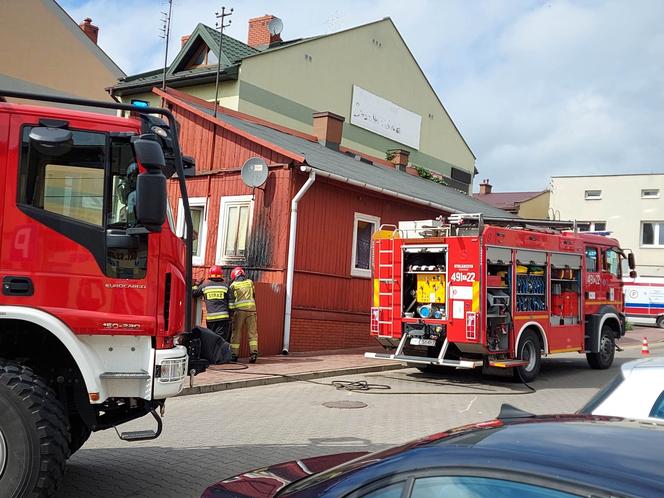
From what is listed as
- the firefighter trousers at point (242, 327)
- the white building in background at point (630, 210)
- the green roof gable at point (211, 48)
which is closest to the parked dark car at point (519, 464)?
the firefighter trousers at point (242, 327)

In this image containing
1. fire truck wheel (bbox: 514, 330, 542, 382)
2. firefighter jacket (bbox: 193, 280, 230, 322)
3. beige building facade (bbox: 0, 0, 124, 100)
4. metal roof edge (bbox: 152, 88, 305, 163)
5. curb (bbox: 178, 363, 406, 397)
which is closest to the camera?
curb (bbox: 178, 363, 406, 397)

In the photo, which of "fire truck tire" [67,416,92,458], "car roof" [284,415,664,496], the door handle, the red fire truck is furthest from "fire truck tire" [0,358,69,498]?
the red fire truck

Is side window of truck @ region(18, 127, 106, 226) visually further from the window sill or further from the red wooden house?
the window sill

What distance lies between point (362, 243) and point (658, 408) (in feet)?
44.3

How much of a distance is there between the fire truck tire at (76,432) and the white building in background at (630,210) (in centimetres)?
3796

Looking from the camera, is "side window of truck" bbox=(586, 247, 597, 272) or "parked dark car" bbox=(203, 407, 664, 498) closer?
"parked dark car" bbox=(203, 407, 664, 498)

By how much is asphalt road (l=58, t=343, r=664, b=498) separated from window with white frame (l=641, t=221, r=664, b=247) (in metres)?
29.4

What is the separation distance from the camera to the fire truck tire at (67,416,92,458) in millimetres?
5453

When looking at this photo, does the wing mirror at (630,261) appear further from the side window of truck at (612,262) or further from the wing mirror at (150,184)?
the wing mirror at (150,184)

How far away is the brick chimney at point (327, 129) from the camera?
2312cm

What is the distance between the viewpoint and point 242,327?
43.6 ft

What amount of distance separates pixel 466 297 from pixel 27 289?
333 inches

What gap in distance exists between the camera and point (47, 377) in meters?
5.00

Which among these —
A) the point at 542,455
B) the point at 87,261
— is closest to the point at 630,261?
the point at 87,261
